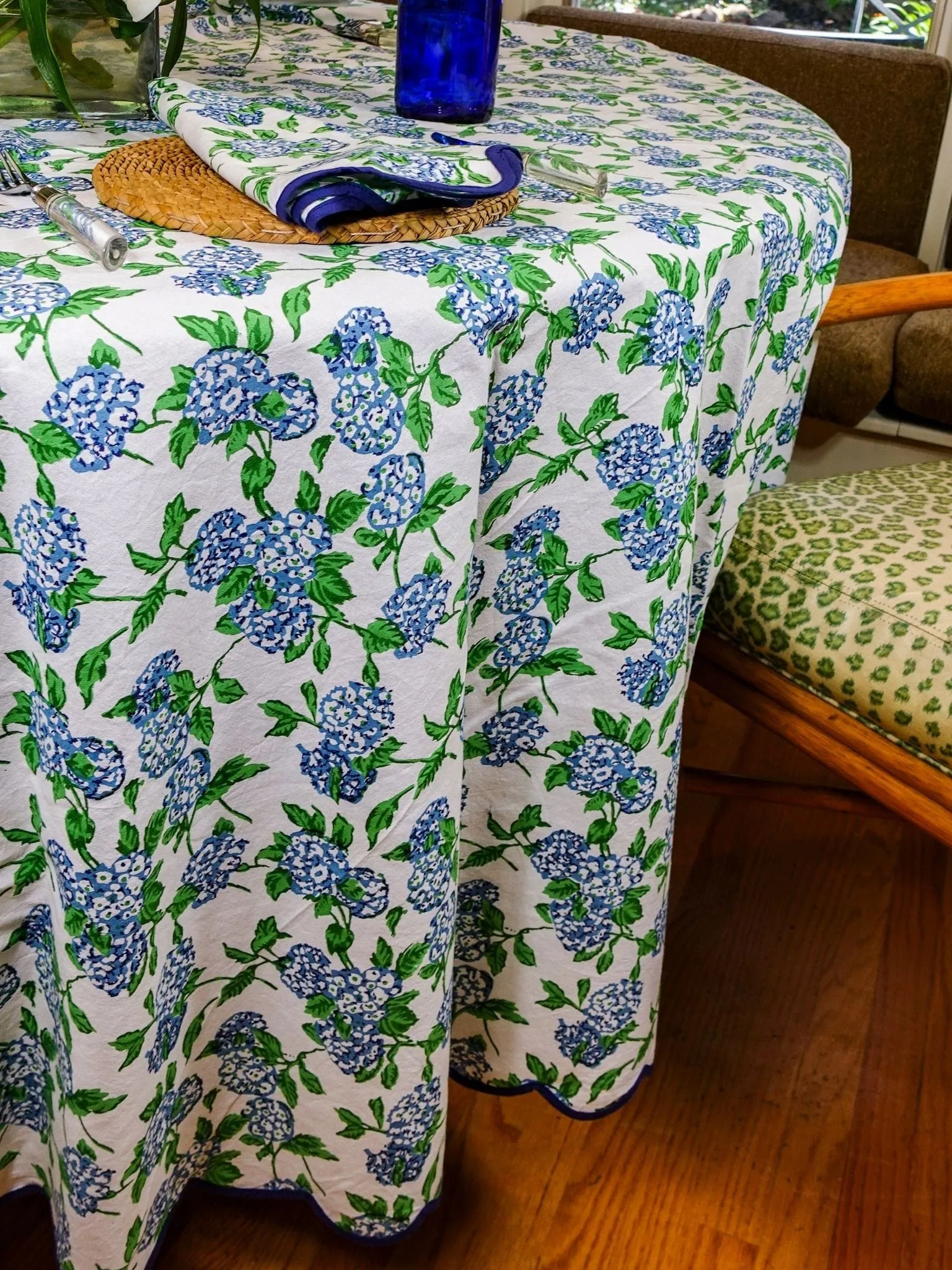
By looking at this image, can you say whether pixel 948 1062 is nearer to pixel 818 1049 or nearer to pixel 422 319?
pixel 818 1049

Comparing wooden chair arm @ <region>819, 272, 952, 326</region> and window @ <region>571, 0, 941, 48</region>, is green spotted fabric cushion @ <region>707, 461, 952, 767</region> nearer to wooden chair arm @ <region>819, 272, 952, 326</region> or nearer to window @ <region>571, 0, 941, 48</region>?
wooden chair arm @ <region>819, 272, 952, 326</region>

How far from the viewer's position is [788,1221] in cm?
105

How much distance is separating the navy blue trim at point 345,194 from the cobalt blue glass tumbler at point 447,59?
0.28 meters

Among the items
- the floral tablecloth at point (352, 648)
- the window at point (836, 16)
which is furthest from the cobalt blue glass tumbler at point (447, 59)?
the window at point (836, 16)

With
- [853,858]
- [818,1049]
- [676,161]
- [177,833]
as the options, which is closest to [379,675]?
[177,833]

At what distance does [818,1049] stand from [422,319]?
3.07ft

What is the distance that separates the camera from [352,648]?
639 mm

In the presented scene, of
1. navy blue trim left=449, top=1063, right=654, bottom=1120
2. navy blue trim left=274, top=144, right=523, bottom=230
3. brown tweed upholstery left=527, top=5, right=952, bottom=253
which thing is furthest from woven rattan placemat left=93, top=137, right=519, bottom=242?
brown tweed upholstery left=527, top=5, right=952, bottom=253

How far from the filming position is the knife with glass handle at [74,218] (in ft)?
1.88

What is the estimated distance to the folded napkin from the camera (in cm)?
63

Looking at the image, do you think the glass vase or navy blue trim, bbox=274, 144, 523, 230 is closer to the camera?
navy blue trim, bbox=274, 144, 523, 230

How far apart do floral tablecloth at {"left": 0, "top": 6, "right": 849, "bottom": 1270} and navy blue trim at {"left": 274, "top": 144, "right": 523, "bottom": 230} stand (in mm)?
21

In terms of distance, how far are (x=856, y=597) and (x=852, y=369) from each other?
124cm

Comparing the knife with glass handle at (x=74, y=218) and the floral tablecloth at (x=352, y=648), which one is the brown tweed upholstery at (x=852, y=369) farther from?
the knife with glass handle at (x=74, y=218)
